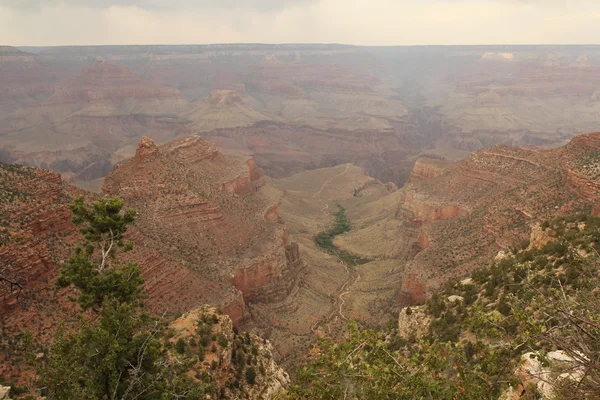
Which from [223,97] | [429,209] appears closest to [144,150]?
[429,209]

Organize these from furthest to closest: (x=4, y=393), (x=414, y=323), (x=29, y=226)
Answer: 1. (x=29, y=226)
2. (x=414, y=323)
3. (x=4, y=393)

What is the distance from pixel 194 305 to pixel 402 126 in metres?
175

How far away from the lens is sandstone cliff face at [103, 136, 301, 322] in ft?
128

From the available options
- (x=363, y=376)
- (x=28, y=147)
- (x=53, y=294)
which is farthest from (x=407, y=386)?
(x=28, y=147)

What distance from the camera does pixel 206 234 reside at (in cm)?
4459

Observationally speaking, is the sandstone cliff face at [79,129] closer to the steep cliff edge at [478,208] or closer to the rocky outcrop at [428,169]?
the rocky outcrop at [428,169]

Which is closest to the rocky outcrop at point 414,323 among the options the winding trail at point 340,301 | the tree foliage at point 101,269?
the winding trail at point 340,301

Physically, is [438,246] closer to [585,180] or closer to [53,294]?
[585,180]

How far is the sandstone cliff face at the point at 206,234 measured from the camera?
39.1m

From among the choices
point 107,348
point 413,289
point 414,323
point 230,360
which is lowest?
point 413,289

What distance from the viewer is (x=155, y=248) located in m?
37.2

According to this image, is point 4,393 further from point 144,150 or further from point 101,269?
point 144,150

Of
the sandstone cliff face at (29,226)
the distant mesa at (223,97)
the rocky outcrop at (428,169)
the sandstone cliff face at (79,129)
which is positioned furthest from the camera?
the distant mesa at (223,97)

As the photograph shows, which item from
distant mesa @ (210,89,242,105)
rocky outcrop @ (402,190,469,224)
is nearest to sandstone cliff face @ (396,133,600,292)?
rocky outcrop @ (402,190,469,224)
